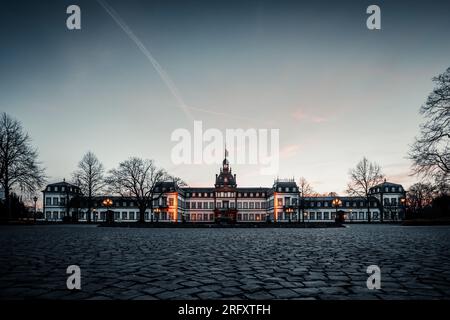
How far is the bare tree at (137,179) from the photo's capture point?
4631 centimetres

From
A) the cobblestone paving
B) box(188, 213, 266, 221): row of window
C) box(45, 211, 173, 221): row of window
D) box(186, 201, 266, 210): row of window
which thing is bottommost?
box(188, 213, 266, 221): row of window

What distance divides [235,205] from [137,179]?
5384cm

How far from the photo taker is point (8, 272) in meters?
6.11

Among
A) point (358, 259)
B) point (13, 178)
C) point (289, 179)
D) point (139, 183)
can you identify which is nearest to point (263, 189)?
point (289, 179)

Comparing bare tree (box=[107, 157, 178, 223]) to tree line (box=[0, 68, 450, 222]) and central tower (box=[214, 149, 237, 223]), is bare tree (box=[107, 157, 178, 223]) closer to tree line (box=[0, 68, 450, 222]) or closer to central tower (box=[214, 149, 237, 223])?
tree line (box=[0, 68, 450, 222])

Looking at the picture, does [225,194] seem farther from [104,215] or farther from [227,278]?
[227,278]

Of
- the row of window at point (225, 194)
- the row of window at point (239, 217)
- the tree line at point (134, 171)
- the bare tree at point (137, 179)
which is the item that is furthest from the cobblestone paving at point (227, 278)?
the row of window at point (225, 194)

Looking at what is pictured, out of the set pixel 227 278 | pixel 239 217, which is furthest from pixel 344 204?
pixel 227 278

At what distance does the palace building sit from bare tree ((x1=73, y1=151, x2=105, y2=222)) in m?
29.1

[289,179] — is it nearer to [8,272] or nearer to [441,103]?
[441,103]

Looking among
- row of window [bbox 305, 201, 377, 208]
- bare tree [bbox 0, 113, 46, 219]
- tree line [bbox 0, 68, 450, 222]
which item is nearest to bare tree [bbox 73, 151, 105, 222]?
tree line [bbox 0, 68, 450, 222]

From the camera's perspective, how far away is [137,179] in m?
47.4

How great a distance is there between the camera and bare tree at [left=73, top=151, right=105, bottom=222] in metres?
50.1
